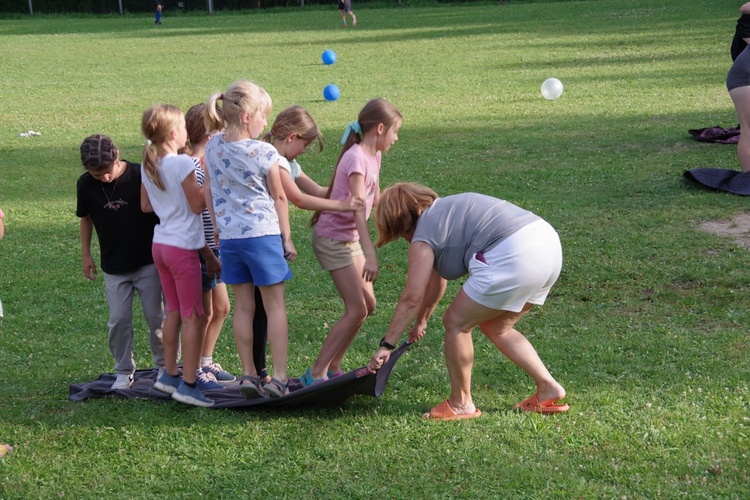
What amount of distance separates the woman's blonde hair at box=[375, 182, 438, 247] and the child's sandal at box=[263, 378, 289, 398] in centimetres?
90

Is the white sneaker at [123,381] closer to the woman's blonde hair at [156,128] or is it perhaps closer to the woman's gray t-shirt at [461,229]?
the woman's blonde hair at [156,128]

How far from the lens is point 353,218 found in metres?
4.81

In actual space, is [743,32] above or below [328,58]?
above

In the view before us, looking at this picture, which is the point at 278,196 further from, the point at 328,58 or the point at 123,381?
the point at 328,58

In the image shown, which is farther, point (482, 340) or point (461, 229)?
point (482, 340)

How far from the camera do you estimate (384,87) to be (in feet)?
57.5

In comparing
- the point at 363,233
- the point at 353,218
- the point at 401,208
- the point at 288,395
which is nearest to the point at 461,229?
the point at 401,208

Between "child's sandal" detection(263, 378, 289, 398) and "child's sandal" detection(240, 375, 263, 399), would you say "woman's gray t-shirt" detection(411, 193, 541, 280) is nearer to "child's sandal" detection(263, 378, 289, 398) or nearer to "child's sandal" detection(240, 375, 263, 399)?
"child's sandal" detection(263, 378, 289, 398)

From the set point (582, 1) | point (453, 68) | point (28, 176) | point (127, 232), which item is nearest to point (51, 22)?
point (582, 1)

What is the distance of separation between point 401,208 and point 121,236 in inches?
Result: 62.5

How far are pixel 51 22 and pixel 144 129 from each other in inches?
1410

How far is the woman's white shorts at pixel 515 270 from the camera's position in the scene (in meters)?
4.26

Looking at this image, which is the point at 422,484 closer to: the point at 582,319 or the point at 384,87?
the point at 582,319

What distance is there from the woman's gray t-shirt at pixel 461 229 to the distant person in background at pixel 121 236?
1566 mm
